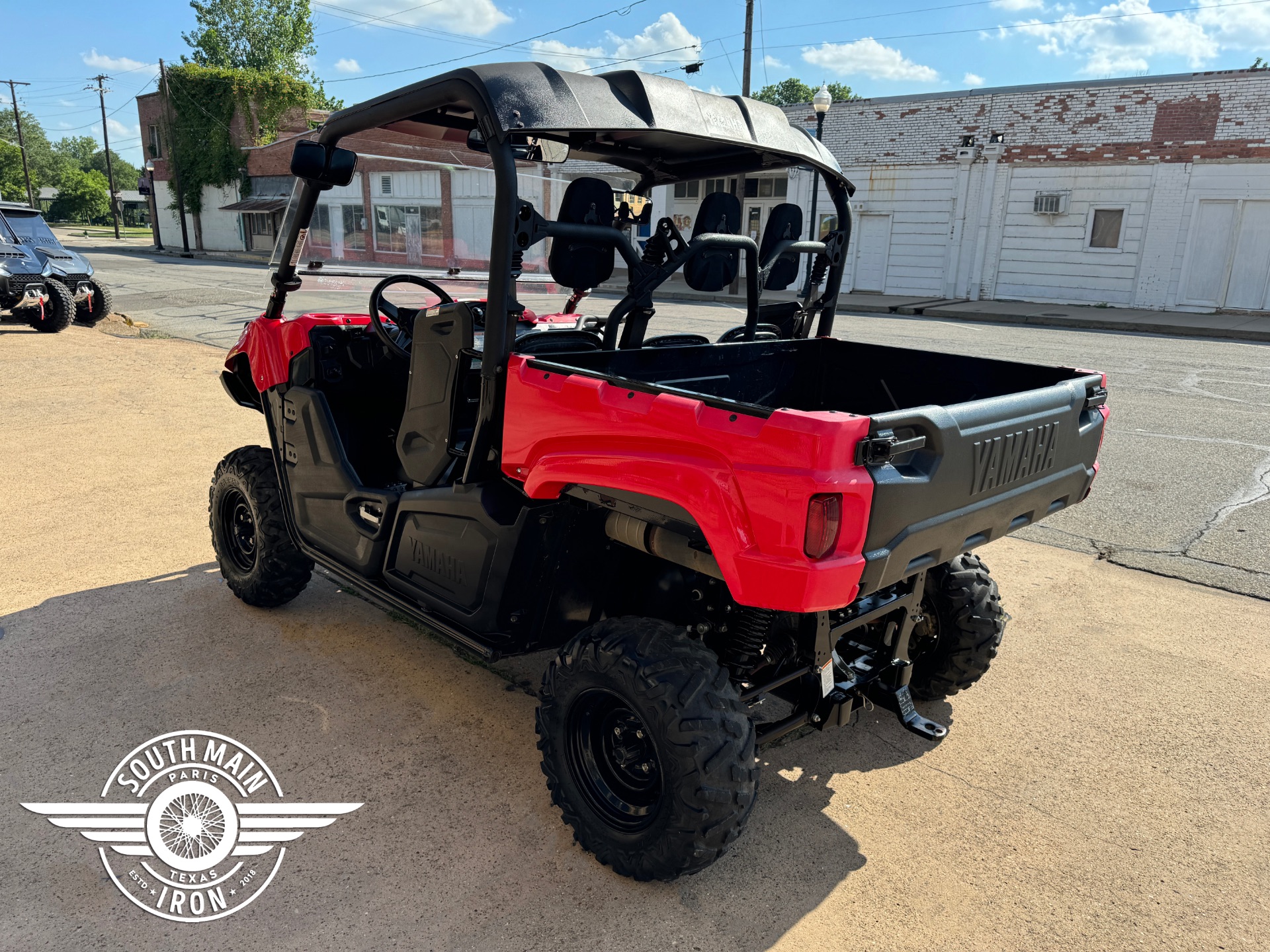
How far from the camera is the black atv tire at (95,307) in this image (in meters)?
13.9

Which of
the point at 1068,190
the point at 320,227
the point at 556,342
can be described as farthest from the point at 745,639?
the point at 1068,190

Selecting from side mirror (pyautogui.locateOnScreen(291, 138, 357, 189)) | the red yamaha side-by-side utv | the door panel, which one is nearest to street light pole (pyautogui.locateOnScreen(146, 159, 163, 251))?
the door panel

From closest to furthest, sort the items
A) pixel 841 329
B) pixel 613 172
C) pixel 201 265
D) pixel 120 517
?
pixel 613 172, pixel 120 517, pixel 841 329, pixel 201 265

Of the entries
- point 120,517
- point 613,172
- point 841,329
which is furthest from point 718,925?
point 841,329

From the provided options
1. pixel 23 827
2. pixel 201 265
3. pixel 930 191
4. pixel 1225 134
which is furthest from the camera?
pixel 201 265

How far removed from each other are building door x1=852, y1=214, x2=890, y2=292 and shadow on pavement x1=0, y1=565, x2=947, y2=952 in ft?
72.6

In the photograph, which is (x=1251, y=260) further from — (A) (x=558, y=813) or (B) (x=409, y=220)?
(A) (x=558, y=813)

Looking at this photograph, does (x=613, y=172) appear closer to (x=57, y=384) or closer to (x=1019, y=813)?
(x=1019, y=813)

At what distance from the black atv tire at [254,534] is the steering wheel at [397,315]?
2.92 ft

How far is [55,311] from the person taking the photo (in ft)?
42.2

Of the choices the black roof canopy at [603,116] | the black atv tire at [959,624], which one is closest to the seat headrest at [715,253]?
the black roof canopy at [603,116]

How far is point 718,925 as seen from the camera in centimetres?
234

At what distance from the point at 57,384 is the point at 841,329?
36.8 ft

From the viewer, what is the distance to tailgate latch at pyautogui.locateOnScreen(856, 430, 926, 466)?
77.7 inches
